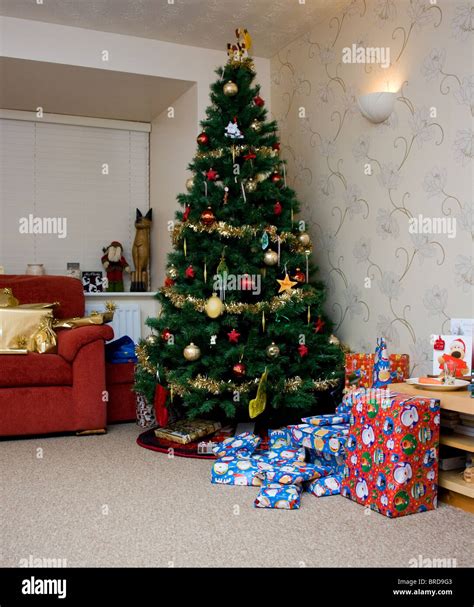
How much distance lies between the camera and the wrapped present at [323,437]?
9.07ft

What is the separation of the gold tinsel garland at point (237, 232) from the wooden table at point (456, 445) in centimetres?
138

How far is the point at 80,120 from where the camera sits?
546 centimetres

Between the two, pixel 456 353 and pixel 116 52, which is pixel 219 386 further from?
pixel 116 52

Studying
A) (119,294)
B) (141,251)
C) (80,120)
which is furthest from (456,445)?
(80,120)

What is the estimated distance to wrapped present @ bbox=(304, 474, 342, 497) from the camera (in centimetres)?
260

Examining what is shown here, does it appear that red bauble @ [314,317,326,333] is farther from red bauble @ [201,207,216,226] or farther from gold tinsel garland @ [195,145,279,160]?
gold tinsel garland @ [195,145,279,160]

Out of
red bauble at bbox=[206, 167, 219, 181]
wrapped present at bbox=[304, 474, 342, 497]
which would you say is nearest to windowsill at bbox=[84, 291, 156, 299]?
red bauble at bbox=[206, 167, 219, 181]

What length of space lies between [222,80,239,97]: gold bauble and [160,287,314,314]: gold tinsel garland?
3.87 ft

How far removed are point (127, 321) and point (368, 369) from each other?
264 centimetres

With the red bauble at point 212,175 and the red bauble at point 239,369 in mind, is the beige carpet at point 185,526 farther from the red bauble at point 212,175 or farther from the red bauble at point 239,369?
the red bauble at point 212,175

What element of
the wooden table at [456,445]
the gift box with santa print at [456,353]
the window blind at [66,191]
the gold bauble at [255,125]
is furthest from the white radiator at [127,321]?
the wooden table at [456,445]
